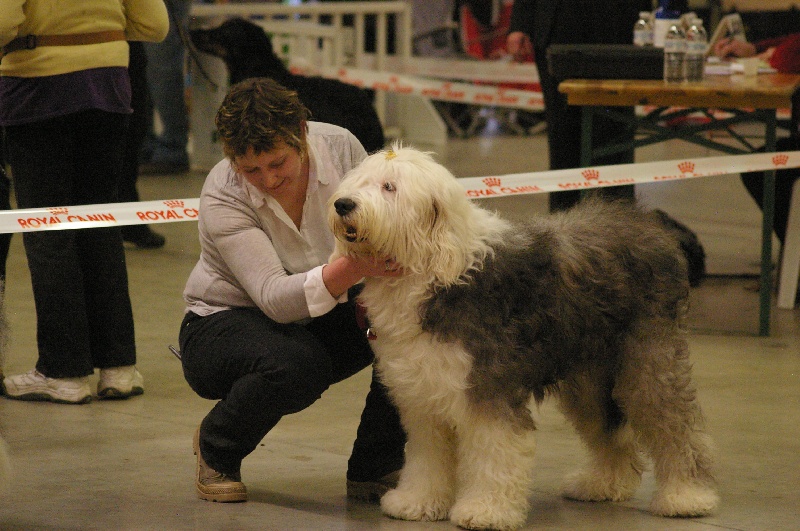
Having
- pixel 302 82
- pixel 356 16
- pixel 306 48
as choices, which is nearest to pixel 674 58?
pixel 302 82

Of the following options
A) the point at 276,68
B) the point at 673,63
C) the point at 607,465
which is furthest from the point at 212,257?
the point at 276,68

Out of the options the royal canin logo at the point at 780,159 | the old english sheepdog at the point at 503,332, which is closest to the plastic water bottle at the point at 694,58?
the royal canin logo at the point at 780,159

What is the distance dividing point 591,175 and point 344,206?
8.17 ft

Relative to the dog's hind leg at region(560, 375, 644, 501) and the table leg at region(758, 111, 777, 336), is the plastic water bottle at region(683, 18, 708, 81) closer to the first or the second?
the table leg at region(758, 111, 777, 336)

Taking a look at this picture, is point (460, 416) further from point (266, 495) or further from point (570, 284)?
point (266, 495)

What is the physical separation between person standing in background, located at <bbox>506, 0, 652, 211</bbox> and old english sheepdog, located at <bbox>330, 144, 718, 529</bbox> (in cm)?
283

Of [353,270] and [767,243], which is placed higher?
[353,270]

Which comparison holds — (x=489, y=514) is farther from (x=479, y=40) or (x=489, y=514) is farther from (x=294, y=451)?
(x=479, y=40)

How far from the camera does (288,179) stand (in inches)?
127

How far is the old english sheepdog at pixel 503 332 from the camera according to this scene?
292cm

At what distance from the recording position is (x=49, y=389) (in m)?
4.39

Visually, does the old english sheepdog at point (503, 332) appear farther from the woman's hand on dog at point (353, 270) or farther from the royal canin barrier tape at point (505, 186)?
the royal canin barrier tape at point (505, 186)

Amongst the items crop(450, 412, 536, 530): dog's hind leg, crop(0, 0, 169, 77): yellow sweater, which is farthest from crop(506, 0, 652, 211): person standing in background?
crop(450, 412, 536, 530): dog's hind leg

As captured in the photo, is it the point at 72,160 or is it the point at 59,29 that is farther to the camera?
the point at 72,160
